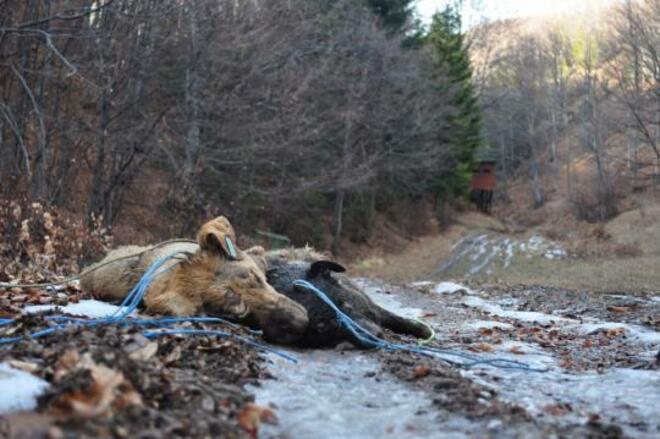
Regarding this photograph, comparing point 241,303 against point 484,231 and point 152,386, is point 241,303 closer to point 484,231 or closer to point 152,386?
point 152,386

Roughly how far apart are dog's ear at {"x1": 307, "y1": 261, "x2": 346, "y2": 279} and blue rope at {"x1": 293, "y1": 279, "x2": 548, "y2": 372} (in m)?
0.21

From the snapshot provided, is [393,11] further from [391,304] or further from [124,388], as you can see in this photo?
[124,388]

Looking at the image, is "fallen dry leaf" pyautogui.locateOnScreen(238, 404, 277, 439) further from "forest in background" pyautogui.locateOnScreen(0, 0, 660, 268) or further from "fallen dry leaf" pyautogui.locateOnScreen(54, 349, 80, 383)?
"forest in background" pyautogui.locateOnScreen(0, 0, 660, 268)

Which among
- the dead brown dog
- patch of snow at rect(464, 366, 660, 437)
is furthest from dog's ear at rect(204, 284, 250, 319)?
patch of snow at rect(464, 366, 660, 437)

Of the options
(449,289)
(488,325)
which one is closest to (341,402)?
(488,325)

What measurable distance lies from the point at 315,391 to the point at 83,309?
2895 millimetres

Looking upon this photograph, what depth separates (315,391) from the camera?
4156 mm

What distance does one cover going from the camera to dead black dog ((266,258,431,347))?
19.5ft

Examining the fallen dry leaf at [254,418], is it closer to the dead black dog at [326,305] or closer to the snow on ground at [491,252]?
the dead black dog at [326,305]

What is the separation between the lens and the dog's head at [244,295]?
5594mm

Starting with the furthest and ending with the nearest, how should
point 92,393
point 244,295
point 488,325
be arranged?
point 488,325 < point 244,295 < point 92,393

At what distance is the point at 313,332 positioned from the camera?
5906 millimetres

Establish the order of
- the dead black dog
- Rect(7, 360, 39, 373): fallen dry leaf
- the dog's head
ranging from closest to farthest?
Rect(7, 360, 39, 373): fallen dry leaf < the dog's head < the dead black dog

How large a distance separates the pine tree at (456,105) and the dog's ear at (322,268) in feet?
113
